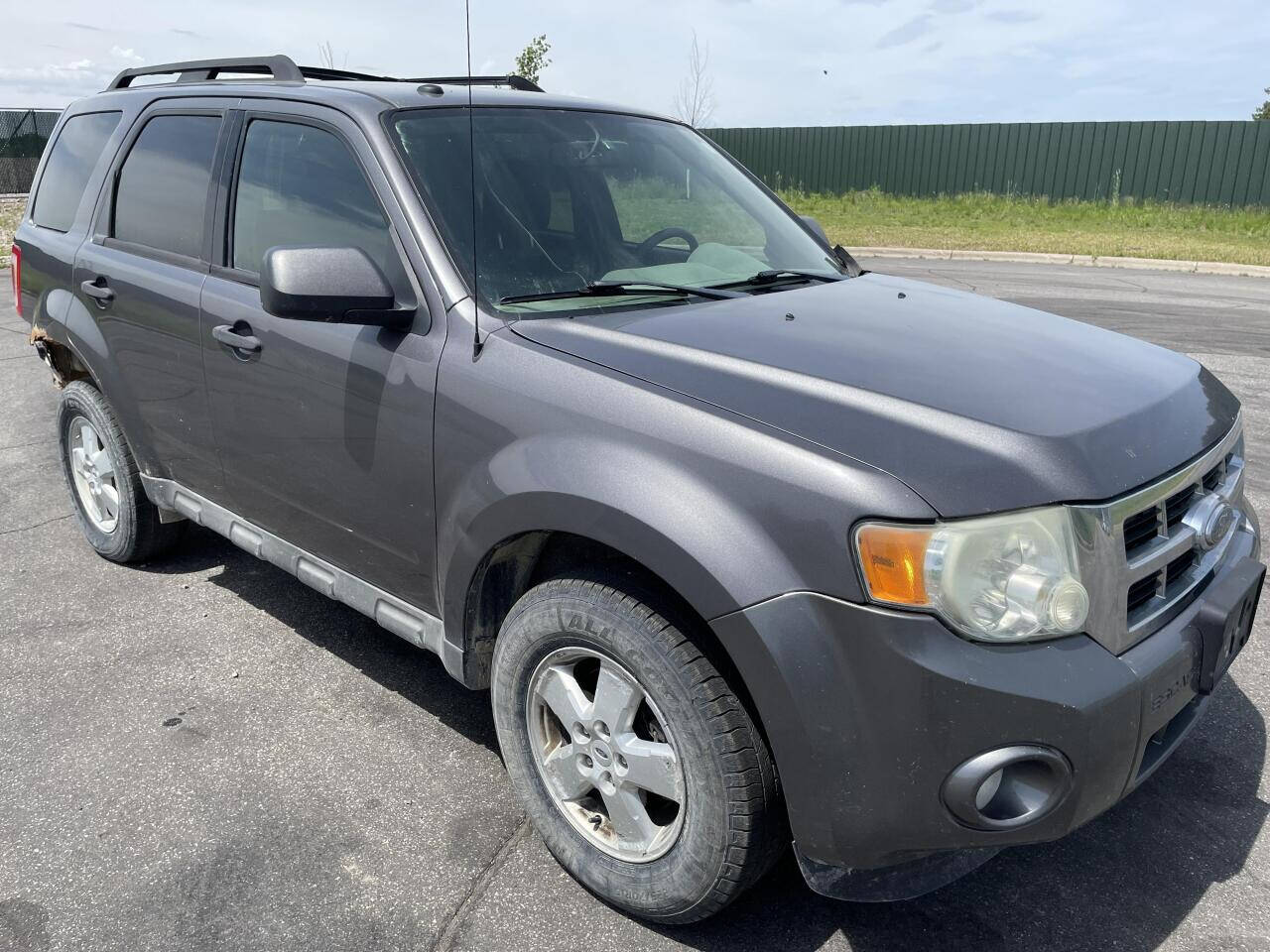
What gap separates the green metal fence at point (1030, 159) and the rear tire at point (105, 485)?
67.5 feet

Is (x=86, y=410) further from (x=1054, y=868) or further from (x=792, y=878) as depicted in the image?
(x=1054, y=868)

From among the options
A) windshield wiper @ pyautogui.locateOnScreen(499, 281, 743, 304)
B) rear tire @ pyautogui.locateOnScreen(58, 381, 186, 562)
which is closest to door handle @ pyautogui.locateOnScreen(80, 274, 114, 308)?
rear tire @ pyautogui.locateOnScreen(58, 381, 186, 562)

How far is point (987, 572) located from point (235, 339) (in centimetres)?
235

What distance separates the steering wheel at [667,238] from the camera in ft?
10.4

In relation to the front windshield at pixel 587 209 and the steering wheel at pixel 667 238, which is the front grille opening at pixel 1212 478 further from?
the steering wheel at pixel 667 238

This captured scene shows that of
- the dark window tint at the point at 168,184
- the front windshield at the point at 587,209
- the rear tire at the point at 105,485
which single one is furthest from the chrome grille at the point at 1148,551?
the rear tire at the point at 105,485

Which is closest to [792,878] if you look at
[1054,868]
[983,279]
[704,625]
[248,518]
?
[1054,868]

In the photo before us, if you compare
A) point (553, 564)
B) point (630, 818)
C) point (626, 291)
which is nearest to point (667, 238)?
point (626, 291)

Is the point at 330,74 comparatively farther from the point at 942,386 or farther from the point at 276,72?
the point at 942,386

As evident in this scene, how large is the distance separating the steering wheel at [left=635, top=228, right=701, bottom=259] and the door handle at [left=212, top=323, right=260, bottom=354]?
121cm

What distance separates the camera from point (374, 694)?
344 centimetres

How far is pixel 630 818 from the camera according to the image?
235cm

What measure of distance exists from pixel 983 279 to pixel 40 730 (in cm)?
1222

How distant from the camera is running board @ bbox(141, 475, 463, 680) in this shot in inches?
110
